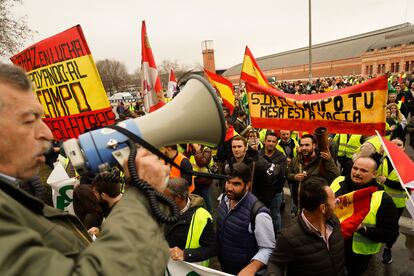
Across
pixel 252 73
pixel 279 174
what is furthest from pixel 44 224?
pixel 252 73

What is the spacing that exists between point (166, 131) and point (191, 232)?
1.51m

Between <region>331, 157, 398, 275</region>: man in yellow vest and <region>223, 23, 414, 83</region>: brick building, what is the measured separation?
39762 mm

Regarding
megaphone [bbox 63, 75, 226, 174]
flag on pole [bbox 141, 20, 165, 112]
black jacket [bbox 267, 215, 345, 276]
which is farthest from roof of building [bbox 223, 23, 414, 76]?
megaphone [bbox 63, 75, 226, 174]

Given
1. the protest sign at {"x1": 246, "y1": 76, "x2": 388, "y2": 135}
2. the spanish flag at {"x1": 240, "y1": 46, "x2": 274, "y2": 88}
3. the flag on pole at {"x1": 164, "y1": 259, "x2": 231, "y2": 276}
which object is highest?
the spanish flag at {"x1": 240, "y1": 46, "x2": 274, "y2": 88}

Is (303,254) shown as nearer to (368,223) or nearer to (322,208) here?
(322,208)

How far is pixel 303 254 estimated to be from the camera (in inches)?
79.8

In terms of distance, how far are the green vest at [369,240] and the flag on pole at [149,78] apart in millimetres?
3062

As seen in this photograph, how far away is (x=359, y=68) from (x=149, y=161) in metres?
55.7

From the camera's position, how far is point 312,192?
2.11m

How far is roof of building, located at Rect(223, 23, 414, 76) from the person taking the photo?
45.0 m

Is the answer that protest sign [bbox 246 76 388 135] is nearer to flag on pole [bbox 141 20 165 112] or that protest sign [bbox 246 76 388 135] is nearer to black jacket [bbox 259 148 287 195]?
black jacket [bbox 259 148 287 195]

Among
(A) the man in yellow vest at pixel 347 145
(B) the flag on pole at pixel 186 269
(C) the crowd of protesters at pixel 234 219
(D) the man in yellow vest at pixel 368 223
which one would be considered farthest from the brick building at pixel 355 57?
(B) the flag on pole at pixel 186 269

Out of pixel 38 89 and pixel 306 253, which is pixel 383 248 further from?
pixel 38 89

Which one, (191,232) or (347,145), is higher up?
(191,232)
